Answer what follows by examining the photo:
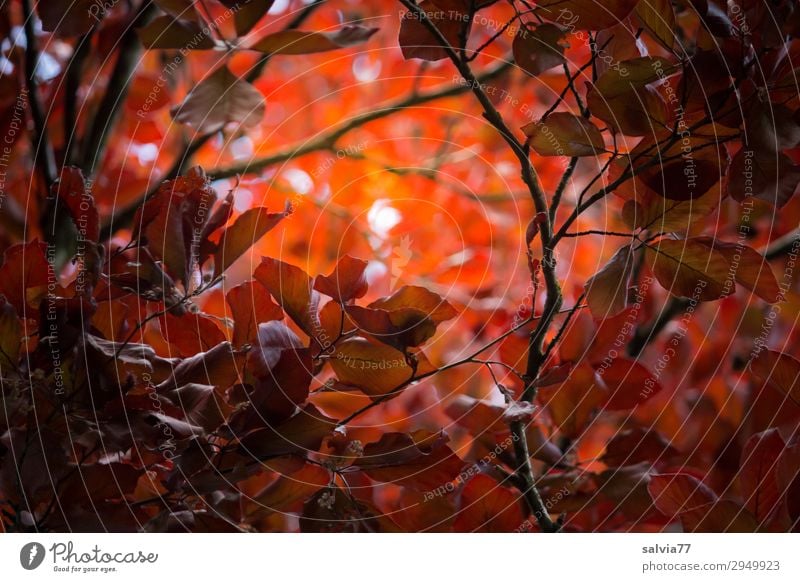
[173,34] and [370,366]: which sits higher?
[173,34]

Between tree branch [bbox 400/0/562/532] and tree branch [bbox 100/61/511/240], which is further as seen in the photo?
tree branch [bbox 100/61/511/240]

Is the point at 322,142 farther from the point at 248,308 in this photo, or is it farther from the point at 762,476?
the point at 762,476

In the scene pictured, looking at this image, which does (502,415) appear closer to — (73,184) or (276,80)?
(73,184)

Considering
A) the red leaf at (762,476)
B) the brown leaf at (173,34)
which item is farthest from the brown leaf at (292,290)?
the red leaf at (762,476)

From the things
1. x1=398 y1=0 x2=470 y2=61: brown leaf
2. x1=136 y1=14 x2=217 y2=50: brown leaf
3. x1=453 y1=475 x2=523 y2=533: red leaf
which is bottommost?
x1=453 y1=475 x2=523 y2=533: red leaf

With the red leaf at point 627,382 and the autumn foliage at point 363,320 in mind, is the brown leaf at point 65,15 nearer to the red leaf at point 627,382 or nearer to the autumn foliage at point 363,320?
the autumn foliage at point 363,320

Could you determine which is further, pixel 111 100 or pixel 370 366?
pixel 111 100

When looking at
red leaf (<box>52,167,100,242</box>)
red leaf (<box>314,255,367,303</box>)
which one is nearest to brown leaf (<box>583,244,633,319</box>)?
red leaf (<box>314,255,367,303</box>)

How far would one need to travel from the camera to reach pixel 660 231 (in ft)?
1.09

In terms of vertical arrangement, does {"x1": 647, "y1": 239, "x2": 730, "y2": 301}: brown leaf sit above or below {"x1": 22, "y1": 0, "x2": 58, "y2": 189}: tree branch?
below

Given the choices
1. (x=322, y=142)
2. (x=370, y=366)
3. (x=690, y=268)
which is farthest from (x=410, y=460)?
(x=322, y=142)

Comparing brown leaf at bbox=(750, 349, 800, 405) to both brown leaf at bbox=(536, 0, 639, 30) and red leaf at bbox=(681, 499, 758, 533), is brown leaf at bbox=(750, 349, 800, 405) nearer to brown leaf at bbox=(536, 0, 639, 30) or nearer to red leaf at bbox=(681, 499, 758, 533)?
red leaf at bbox=(681, 499, 758, 533)
